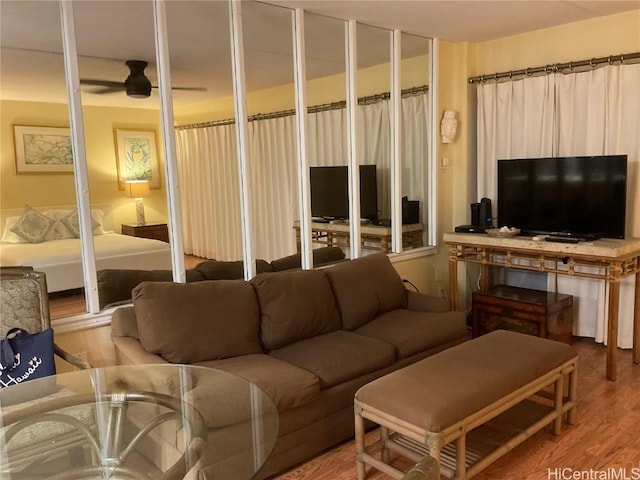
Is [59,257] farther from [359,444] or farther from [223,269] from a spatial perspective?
[359,444]

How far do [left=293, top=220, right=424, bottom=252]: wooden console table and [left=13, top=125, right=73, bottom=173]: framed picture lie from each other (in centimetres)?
167

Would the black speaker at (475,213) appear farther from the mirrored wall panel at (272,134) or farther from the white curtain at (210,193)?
the white curtain at (210,193)

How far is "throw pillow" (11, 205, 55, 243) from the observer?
288 centimetres

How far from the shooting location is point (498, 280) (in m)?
4.76

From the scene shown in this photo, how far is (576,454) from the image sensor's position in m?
2.60

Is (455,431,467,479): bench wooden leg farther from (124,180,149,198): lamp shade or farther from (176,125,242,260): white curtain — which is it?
(124,180,149,198): lamp shade

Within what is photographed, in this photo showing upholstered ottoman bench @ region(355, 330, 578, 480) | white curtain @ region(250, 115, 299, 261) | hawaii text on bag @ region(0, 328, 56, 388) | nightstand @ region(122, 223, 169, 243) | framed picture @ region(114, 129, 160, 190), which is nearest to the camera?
upholstered ottoman bench @ region(355, 330, 578, 480)

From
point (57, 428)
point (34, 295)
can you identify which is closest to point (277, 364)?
point (57, 428)

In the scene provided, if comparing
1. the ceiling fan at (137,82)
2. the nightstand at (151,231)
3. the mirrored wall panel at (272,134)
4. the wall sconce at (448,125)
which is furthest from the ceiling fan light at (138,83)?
the wall sconce at (448,125)

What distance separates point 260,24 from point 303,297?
1894 mm

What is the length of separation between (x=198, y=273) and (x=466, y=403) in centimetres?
191

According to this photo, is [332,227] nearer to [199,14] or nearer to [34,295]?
[199,14]

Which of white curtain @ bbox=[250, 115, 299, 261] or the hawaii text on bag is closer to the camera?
the hawaii text on bag

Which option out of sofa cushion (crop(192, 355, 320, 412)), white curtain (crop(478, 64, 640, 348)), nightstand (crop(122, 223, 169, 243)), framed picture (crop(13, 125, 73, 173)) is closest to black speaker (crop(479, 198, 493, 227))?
white curtain (crop(478, 64, 640, 348))
